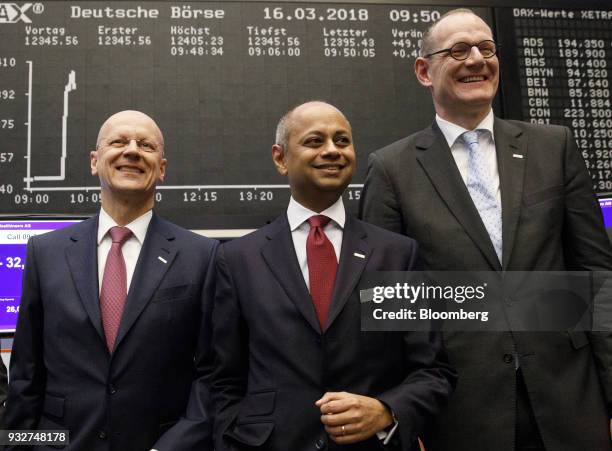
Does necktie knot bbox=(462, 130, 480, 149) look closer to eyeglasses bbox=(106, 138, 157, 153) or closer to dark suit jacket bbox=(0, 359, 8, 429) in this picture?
eyeglasses bbox=(106, 138, 157, 153)

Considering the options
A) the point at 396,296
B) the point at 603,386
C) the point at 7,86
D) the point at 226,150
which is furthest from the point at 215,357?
the point at 7,86

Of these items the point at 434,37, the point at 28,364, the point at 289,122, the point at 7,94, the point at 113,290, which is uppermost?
the point at 7,94

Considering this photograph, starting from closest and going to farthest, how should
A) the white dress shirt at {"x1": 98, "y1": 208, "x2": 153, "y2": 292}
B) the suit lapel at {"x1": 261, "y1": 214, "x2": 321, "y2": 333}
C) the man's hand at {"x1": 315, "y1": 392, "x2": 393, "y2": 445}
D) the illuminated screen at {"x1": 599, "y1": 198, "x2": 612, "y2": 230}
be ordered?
the man's hand at {"x1": 315, "y1": 392, "x2": 393, "y2": 445}
the suit lapel at {"x1": 261, "y1": 214, "x2": 321, "y2": 333}
the white dress shirt at {"x1": 98, "y1": 208, "x2": 153, "y2": 292}
the illuminated screen at {"x1": 599, "y1": 198, "x2": 612, "y2": 230}

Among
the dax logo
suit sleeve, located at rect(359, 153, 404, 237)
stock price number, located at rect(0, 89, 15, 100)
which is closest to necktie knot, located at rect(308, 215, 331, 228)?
suit sleeve, located at rect(359, 153, 404, 237)

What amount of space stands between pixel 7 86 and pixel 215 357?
1.74m

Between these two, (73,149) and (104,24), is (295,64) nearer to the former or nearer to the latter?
(104,24)

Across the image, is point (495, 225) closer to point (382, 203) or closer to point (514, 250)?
point (514, 250)

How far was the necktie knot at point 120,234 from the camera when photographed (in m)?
1.55

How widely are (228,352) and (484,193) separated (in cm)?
70

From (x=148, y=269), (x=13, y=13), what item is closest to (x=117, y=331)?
(x=148, y=269)

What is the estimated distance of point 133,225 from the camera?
1.59m

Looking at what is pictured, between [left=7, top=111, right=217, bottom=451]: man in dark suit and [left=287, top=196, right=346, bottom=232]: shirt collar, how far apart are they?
9.6 inches

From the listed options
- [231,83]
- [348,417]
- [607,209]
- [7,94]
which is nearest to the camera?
[348,417]

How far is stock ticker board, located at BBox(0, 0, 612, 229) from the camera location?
2480mm
